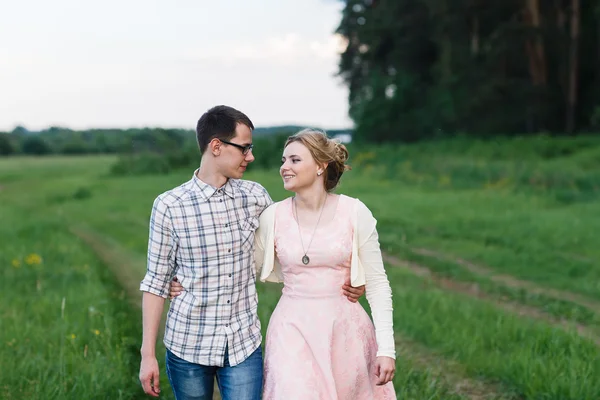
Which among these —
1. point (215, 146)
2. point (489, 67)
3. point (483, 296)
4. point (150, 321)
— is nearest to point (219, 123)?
point (215, 146)

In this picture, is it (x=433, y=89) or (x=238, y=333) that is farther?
(x=433, y=89)

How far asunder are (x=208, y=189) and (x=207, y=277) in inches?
14.6

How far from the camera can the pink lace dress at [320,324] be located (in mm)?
2857

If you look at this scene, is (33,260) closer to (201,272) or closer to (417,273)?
(417,273)

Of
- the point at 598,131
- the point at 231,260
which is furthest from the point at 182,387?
the point at 598,131

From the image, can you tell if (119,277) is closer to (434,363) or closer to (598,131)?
(434,363)

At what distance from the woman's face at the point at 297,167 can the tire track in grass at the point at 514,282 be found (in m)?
5.66

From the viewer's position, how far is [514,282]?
29.2 feet

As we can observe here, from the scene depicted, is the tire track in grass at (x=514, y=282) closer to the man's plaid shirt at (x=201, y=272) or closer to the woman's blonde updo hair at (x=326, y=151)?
the woman's blonde updo hair at (x=326, y=151)

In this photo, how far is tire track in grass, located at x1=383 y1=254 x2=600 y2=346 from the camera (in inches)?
263

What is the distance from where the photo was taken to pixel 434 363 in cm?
555

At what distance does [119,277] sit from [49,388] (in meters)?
4.98

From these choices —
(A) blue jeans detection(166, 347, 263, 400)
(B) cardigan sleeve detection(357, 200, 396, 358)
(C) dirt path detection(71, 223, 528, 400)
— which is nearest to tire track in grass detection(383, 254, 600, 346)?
(C) dirt path detection(71, 223, 528, 400)

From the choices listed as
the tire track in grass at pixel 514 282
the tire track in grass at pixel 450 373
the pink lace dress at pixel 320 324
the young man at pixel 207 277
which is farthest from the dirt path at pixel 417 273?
the young man at pixel 207 277
